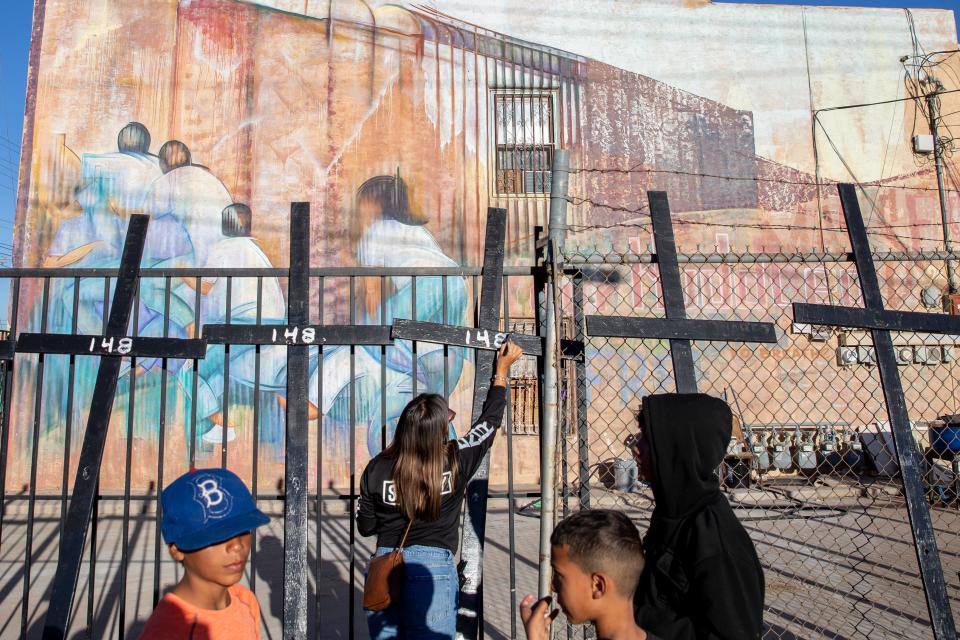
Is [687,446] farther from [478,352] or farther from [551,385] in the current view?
[478,352]

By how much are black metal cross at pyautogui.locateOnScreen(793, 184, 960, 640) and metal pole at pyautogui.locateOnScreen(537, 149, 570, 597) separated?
124 cm

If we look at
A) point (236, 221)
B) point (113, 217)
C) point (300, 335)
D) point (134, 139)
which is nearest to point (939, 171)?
point (236, 221)

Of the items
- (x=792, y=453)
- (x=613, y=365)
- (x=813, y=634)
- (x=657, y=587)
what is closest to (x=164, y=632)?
(x=657, y=587)

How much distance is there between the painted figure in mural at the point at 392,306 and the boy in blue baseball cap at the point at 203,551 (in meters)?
9.67

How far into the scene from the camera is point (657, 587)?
81.6 inches

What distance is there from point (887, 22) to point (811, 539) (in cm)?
1113

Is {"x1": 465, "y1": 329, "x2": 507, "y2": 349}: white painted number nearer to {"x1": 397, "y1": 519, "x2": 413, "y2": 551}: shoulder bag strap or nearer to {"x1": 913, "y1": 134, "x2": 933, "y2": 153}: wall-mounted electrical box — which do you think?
{"x1": 397, "y1": 519, "x2": 413, "y2": 551}: shoulder bag strap

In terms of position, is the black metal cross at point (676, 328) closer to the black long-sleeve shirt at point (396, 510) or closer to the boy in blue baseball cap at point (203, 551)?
the black long-sleeve shirt at point (396, 510)

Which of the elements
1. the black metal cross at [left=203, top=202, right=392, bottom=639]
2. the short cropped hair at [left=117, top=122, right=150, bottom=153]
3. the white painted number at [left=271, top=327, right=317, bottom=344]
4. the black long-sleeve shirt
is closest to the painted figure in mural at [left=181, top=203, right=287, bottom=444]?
the short cropped hair at [left=117, top=122, right=150, bottom=153]

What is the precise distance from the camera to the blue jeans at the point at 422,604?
109 inches

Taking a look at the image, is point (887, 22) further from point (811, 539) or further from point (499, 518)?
point (499, 518)

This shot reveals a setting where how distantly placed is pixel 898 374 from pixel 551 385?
5.93 feet

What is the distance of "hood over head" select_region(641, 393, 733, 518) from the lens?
198 centimetres

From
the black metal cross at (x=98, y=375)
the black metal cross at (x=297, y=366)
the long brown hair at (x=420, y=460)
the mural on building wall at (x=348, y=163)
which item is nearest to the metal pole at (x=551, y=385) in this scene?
the long brown hair at (x=420, y=460)
